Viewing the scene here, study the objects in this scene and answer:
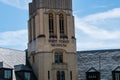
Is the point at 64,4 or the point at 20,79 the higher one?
the point at 64,4

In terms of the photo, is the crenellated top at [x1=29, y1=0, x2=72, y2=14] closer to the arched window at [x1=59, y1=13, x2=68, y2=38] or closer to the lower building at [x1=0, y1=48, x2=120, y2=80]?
the arched window at [x1=59, y1=13, x2=68, y2=38]

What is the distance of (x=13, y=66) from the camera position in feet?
266

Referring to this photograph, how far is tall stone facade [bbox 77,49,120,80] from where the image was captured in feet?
275

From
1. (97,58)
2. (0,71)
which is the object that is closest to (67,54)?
(97,58)

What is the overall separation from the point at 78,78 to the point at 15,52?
1207 cm

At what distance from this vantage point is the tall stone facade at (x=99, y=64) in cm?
8388

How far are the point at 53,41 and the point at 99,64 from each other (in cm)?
976

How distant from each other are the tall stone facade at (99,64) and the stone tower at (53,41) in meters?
3.26

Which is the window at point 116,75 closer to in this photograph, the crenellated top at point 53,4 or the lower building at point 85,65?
the lower building at point 85,65

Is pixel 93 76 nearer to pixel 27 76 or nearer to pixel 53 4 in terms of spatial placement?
pixel 27 76

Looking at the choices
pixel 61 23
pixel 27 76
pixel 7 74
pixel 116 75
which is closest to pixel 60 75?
pixel 27 76

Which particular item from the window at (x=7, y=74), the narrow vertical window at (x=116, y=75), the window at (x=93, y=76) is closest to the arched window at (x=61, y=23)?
the window at (x=93, y=76)

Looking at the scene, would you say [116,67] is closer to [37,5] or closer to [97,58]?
[97,58]

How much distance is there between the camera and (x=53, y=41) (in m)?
82.6
